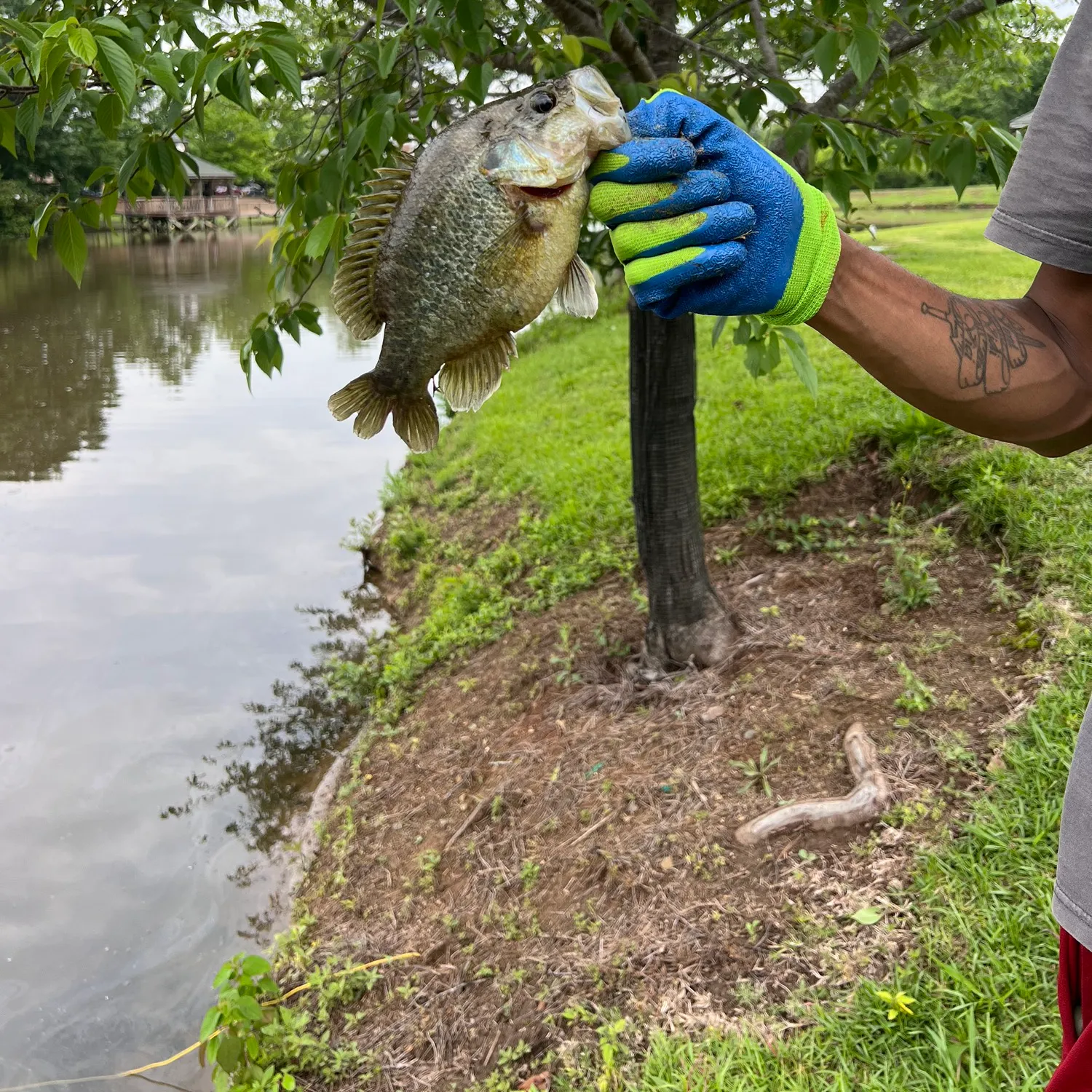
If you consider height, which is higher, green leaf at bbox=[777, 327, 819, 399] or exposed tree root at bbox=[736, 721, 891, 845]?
green leaf at bbox=[777, 327, 819, 399]

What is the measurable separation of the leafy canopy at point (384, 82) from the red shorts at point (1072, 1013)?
5.62ft

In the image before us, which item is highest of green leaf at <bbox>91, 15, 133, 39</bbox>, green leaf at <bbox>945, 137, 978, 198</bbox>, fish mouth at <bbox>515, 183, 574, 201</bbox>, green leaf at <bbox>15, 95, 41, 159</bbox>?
green leaf at <bbox>91, 15, 133, 39</bbox>

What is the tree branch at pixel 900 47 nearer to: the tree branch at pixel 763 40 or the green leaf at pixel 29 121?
the tree branch at pixel 763 40

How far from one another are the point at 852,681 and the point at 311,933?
7.43 feet

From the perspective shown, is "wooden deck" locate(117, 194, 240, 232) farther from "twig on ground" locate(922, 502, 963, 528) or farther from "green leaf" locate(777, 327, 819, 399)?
"green leaf" locate(777, 327, 819, 399)

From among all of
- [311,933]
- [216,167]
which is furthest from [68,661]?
[216,167]

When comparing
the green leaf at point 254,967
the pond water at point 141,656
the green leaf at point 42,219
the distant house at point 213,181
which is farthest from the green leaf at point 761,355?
the distant house at point 213,181

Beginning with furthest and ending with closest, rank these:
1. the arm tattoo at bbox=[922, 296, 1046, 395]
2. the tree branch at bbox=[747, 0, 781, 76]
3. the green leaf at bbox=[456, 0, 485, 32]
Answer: the tree branch at bbox=[747, 0, 781, 76] → the green leaf at bbox=[456, 0, 485, 32] → the arm tattoo at bbox=[922, 296, 1046, 395]

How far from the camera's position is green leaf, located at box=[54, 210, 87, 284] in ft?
7.01

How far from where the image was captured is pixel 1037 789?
2.48 metres

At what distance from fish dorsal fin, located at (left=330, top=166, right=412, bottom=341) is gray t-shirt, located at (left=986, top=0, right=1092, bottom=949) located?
1.02 metres

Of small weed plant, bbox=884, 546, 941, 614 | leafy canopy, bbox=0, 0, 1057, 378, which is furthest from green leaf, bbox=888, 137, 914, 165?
small weed plant, bbox=884, 546, 941, 614

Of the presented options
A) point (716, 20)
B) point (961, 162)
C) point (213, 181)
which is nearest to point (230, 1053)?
point (961, 162)

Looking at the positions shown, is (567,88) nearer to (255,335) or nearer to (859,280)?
(859,280)
